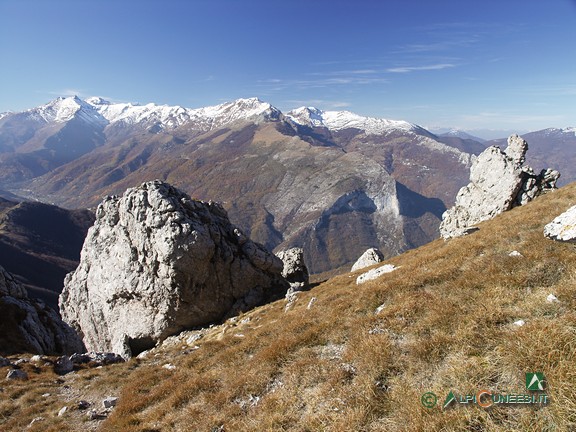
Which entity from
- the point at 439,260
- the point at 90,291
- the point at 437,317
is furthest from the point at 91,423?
the point at 90,291

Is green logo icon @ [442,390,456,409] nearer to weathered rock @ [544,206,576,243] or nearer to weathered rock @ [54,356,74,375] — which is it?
weathered rock @ [544,206,576,243]

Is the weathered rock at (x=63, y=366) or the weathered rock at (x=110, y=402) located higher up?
the weathered rock at (x=110, y=402)

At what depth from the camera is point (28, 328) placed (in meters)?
35.7

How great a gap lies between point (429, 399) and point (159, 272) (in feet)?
118

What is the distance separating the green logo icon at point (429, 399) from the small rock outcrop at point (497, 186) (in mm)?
35813

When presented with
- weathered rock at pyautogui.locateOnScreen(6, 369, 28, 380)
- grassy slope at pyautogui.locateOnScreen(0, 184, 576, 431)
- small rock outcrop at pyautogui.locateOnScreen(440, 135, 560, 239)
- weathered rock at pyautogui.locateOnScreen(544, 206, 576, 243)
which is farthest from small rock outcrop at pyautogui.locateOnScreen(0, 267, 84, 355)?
small rock outcrop at pyautogui.locateOnScreen(440, 135, 560, 239)

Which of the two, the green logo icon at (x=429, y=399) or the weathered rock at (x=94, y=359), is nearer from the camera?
the green logo icon at (x=429, y=399)

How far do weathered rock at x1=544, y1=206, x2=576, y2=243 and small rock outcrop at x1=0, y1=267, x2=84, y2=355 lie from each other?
139 feet

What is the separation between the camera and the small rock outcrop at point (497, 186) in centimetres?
4356

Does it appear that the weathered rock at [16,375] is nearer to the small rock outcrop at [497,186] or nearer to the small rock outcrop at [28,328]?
the small rock outcrop at [28,328]

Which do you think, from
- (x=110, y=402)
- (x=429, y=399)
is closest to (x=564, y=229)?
(x=429, y=399)

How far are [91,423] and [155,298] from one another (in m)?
26.5

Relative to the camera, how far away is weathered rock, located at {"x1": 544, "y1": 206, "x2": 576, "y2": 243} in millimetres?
12375

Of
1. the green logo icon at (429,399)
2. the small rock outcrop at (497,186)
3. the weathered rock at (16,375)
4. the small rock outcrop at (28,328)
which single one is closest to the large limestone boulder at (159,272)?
the small rock outcrop at (28,328)
